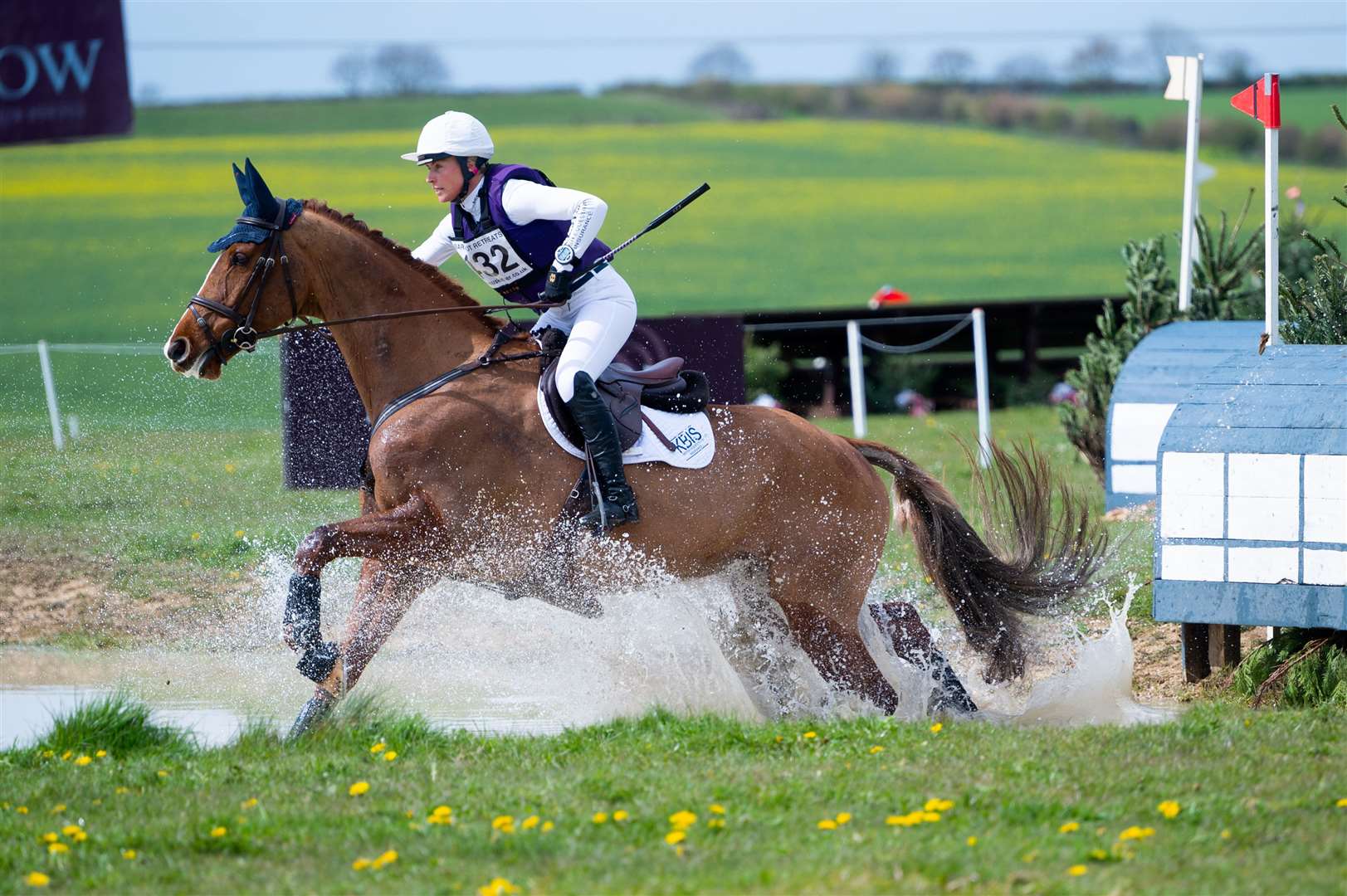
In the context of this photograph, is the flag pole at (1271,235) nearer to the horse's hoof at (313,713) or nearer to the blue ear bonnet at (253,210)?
the blue ear bonnet at (253,210)

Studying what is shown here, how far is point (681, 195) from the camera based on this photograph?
137ft

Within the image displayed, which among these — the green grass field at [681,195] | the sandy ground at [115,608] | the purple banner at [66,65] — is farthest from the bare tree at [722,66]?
the sandy ground at [115,608]

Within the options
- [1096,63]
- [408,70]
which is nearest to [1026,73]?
[1096,63]

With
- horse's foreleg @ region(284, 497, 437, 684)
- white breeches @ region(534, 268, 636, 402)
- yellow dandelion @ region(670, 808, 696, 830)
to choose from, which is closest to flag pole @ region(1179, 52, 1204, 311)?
white breeches @ region(534, 268, 636, 402)

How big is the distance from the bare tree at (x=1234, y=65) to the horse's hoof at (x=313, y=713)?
159ft

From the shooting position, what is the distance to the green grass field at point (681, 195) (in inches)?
1462

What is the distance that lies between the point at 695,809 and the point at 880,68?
52.9 metres

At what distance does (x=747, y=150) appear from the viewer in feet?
160

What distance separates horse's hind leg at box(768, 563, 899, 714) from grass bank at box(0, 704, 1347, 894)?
2.15 ft

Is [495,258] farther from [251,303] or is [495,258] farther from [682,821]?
[682,821]

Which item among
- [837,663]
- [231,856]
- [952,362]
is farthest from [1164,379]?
[952,362]

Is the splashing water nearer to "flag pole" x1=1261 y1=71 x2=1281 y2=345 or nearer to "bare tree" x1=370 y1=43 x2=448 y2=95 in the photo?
"flag pole" x1=1261 y1=71 x2=1281 y2=345

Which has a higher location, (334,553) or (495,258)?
(495,258)

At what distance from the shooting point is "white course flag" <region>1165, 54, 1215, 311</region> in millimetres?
11680
